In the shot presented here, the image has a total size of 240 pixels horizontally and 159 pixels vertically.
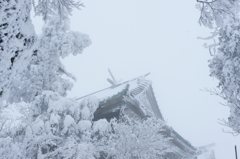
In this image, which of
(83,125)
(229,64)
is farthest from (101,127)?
(229,64)

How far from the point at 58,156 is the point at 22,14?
16.5ft

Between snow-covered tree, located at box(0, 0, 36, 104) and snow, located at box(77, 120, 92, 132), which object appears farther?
snow, located at box(77, 120, 92, 132)

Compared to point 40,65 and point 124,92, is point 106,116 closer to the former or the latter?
point 124,92

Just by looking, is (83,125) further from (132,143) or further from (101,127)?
(132,143)

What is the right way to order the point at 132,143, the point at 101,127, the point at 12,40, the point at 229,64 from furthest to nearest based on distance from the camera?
the point at 101,127 < the point at 132,143 < the point at 229,64 < the point at 12,40

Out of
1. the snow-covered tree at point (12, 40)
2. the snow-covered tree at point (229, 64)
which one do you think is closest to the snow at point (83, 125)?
the snow-covered tree at point (229, 64)

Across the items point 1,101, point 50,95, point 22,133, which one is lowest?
point 22,133

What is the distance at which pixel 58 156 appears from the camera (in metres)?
5.75

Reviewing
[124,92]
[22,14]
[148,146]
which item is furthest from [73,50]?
[22,14]

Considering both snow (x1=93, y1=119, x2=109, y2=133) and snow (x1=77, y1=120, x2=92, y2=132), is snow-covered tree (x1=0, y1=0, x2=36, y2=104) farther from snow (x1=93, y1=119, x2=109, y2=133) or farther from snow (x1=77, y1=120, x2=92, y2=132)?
snow (x1=93, y1=119, x2=109, y2=133)

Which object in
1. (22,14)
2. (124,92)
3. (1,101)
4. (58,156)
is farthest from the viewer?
(124,92)

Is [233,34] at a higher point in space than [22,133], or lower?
higher

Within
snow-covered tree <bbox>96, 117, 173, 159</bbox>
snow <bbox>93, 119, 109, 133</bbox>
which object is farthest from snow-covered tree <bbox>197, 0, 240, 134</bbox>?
snow <bbox>93, 119, 109, 133</bbox>

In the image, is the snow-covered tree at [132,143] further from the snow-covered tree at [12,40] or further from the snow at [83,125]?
the snow-covered tree at [12,40]
